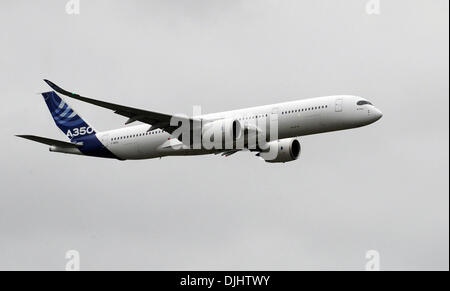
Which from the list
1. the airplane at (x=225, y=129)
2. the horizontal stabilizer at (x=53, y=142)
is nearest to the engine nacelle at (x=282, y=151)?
the airplane at (x=225, y=129)

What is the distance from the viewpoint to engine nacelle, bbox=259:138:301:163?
69562 mm

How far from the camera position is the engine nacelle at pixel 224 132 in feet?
209

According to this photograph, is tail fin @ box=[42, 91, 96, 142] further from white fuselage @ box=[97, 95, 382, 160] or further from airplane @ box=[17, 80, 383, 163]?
white fuselage @ box=[97, 95, 382, 160]

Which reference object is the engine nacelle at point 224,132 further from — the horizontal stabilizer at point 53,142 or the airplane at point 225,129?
the horizontal stabilizer at point 53,142

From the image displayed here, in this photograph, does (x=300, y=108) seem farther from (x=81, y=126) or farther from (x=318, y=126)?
(x=81, y=126)

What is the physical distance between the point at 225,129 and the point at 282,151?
7.28 meters

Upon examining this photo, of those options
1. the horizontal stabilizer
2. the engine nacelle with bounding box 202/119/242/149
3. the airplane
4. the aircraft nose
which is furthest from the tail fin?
the aircraft nose

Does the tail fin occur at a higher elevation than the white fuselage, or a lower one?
higher

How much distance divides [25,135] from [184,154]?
10.5 m

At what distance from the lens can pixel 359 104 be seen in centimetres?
6288

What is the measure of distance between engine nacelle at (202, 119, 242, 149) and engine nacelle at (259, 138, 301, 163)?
631 cm

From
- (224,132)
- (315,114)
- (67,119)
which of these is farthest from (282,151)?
(67,119)

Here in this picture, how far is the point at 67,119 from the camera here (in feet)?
243

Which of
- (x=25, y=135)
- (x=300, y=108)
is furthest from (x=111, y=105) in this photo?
(x=300, y=108)
